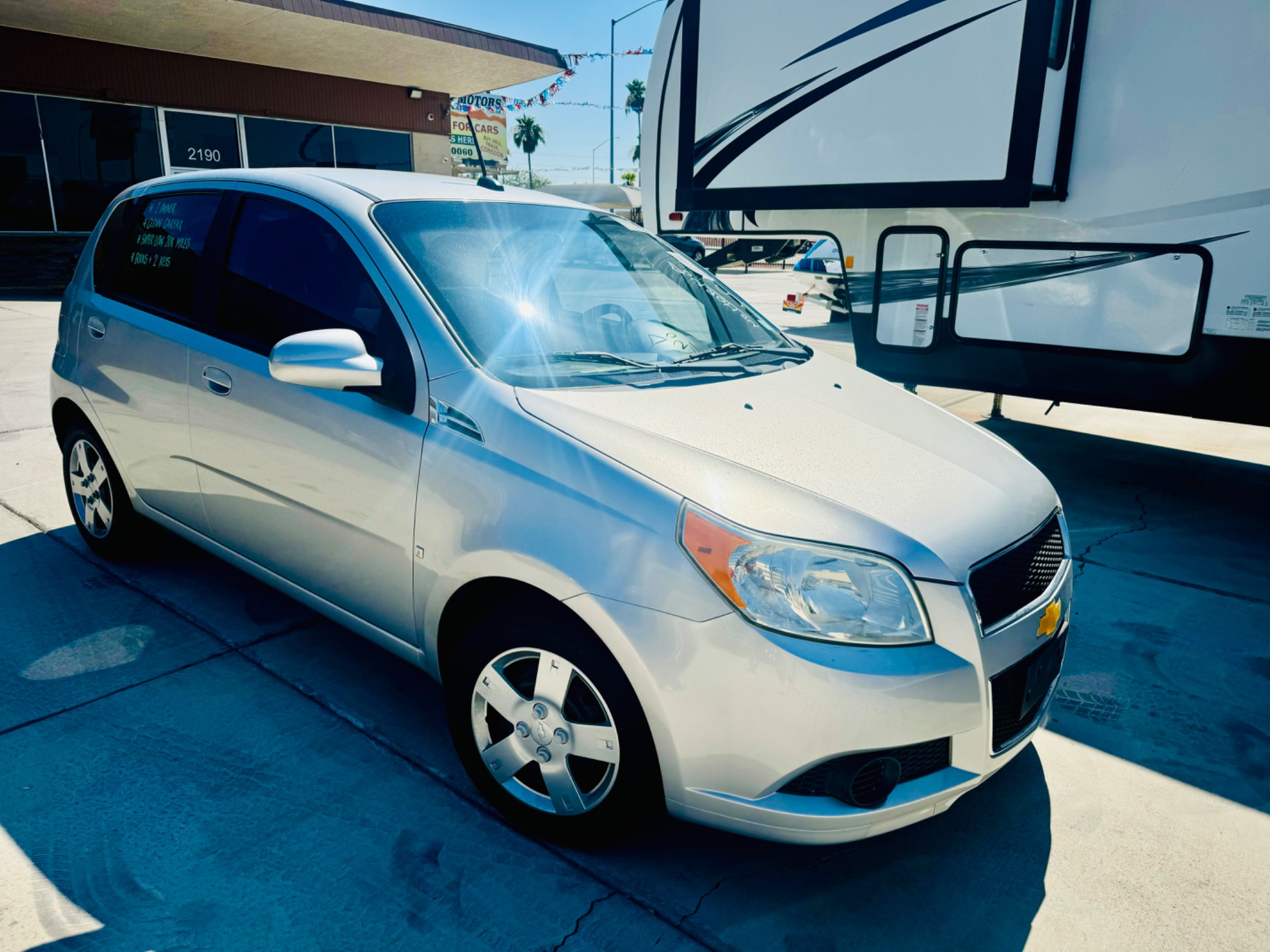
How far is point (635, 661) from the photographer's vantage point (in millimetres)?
2025

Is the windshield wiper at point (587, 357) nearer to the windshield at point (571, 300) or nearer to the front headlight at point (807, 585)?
the windshield at point (571, 300)

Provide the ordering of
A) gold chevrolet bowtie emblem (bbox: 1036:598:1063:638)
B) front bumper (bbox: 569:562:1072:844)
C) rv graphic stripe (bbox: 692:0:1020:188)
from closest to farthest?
front bumper (bbox: 569:562:1072:844) < gold chevrolet bowtie emblem (bbox: 1036:598:1063:638) < rv graphic stripe (bbox: 692:0:1020:188)

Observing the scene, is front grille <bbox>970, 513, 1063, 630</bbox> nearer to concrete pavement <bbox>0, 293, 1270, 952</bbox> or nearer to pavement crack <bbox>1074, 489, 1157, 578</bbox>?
concrete pavement <bbox>0, 293, 1270, 952</bbox>

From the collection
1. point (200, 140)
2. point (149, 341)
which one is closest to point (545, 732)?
point (149, 341)

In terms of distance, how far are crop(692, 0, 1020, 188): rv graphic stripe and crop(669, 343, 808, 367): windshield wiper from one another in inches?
112

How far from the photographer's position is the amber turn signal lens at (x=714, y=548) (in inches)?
76.7

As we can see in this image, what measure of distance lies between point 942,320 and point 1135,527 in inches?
69.8

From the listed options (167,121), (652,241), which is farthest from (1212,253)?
(167,121)

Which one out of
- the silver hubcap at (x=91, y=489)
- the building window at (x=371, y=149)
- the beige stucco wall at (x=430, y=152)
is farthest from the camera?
the beige stucco wall at (x=430, y=152)

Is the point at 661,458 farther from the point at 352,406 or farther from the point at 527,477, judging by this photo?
the point at 352,406

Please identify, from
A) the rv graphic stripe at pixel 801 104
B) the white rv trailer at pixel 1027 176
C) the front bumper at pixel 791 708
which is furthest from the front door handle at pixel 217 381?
the rv graphic stripe at pixel 801 104

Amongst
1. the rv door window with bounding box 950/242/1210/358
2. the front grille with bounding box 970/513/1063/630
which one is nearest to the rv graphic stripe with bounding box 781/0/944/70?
the rv door window with bounding box 950/242/1210/358

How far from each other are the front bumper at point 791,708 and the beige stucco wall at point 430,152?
21.1m

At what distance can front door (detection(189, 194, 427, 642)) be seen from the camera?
2.54 metres
